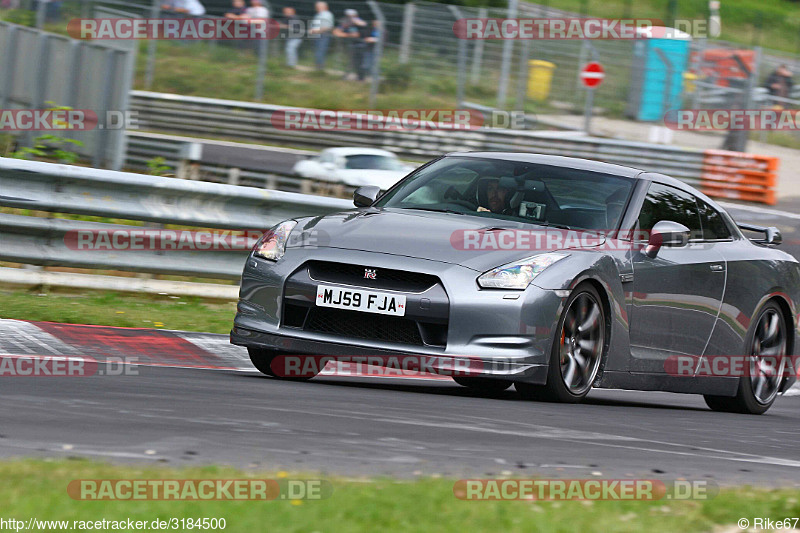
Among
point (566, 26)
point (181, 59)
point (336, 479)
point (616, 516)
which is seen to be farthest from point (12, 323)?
point (566, 26)

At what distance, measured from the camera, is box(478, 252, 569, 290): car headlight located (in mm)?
6734

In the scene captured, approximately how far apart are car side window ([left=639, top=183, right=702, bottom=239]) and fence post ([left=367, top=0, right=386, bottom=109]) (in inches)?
696

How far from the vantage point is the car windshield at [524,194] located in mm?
7641

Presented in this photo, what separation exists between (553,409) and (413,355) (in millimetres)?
750

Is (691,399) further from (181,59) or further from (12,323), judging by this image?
(181,59)

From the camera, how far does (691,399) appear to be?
10227 millimetres

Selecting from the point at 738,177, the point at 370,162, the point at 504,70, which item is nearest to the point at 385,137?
the point at 504,70

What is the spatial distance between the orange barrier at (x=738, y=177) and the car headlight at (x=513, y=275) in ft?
63.5

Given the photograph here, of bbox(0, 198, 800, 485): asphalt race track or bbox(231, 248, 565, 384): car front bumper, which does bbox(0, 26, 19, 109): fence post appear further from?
bbox(231, 248, 565, 384): car front bumper

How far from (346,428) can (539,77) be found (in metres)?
22.4

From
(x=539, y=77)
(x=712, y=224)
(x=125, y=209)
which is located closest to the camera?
(x=712, y=224)

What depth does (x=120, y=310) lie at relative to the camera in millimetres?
9375

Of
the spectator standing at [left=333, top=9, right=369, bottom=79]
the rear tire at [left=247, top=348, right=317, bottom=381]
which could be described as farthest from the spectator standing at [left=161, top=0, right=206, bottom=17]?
the rear tire at [left=247, top=348, right=317, bottom=381]

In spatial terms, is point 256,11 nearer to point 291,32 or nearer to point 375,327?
point 291,32
